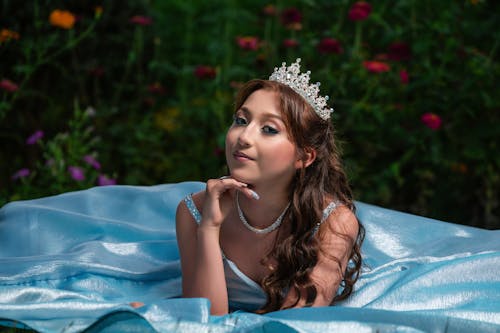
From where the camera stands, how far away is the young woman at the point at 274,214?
8.36ft

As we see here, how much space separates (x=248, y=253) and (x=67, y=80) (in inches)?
126

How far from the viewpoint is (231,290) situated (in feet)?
9.27

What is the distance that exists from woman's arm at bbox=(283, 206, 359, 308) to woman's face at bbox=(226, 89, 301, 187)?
0.26 metres

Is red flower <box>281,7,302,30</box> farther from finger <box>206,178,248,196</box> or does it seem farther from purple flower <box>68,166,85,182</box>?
finger <box>206,178,248,196</box>

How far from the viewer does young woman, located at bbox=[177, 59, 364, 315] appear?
2547 mm

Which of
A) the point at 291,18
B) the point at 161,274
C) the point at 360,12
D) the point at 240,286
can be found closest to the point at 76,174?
the point at 161,274

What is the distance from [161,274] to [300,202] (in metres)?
0.77

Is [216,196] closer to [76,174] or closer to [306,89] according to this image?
[306,89]

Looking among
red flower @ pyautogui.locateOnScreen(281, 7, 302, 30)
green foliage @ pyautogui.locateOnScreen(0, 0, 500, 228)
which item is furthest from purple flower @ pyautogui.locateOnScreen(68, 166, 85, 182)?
red flower @ pyautogui.locateOnScreen(281, 7, 302, 30)

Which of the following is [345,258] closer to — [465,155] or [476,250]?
[476,250]

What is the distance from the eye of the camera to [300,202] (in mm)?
2658

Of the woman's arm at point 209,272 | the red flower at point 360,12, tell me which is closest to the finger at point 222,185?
the woman's arm at point 209,272

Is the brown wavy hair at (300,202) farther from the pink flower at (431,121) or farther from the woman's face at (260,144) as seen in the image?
the pink flower at (431,121)

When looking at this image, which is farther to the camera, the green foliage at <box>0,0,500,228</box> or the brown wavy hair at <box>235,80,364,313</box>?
the green foliage at <box>0,0,500,228</box>
